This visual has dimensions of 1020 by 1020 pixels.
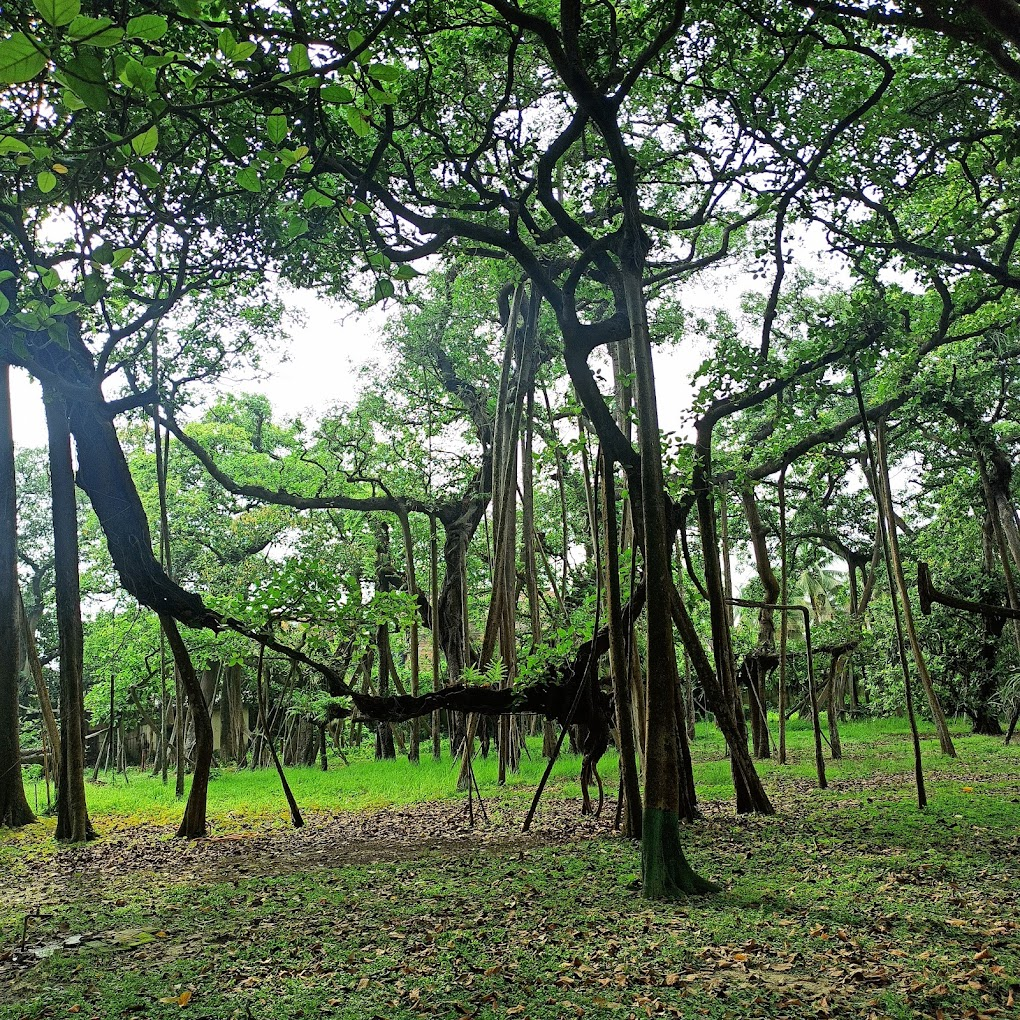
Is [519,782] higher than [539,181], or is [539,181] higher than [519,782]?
[539,181]

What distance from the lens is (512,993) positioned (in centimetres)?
Result: 299

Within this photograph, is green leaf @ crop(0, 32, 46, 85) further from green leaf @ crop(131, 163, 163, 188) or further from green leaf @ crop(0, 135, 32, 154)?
green leaf @ crop(131, 163, 163, 188)

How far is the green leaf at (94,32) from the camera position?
4.38 ft

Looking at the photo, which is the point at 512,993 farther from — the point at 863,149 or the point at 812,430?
the point at 812,430

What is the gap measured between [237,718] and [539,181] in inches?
667

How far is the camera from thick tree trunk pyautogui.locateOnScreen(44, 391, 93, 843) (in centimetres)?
742

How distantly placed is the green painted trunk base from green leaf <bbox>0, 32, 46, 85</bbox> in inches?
155

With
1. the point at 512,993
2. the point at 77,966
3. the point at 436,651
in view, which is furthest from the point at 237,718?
the point at 512,993

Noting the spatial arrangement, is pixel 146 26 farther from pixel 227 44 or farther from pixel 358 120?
pixel 358 120

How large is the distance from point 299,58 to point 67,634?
24.7ft

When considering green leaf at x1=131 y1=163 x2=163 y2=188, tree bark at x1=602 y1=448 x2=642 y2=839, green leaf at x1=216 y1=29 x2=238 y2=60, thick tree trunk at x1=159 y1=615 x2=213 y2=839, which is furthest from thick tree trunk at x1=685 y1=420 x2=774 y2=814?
green leaf at x1=216 y1=29 x2=238 y2=60

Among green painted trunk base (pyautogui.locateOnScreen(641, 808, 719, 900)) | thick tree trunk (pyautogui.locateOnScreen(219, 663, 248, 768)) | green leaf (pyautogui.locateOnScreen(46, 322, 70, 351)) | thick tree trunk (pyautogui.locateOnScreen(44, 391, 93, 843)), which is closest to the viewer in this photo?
green leaf (pyautogui.locateOnScreen(46, 322, 70, 351))

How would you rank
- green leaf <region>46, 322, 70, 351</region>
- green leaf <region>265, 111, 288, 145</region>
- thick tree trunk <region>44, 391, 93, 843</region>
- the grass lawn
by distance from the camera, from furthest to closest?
thick tree trunk <region>44, 391, 93, 843</region> → the grass lawn → green leaf <region>46, 322, 70, 351</region> → green leaf <region>265, 111, 288, 145</region>

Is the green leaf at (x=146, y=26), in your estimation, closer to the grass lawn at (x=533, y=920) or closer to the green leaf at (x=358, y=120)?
the green leaf at (x=358, y=120)
